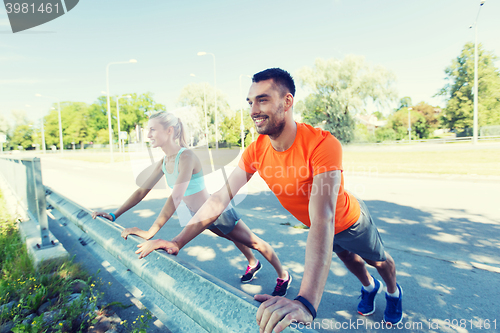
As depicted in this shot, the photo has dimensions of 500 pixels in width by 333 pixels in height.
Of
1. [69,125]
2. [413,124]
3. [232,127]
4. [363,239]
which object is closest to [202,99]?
[232,127]

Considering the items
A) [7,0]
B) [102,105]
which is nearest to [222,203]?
[7,0]

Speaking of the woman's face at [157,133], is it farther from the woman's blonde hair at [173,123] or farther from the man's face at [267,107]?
the man's face at [267,107]

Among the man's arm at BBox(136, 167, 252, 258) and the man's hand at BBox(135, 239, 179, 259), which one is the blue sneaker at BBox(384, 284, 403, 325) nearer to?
the man's arm at BBox(136, 167, 252, 258)

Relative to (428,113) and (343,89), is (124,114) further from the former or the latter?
(428,113)

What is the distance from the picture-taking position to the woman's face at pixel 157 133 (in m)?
2.90

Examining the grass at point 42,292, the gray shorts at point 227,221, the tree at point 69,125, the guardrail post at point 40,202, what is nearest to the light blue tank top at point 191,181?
the gray shorts at point 227,221

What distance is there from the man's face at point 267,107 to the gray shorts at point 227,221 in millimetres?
1255

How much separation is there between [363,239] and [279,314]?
5.01ft

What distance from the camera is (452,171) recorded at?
11.2 m

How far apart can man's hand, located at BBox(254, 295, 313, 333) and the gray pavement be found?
1.81 metres

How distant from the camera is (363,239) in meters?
2.20

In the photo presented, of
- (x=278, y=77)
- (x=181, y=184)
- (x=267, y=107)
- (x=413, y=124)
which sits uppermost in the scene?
(x=413, y=124)

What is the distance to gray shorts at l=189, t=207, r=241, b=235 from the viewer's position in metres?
2.87

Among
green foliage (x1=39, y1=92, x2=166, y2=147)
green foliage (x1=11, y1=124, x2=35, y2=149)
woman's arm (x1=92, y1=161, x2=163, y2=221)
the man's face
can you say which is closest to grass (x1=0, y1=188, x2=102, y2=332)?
woman's arm (x1=92, y1=161, x2=163, y2=221)
